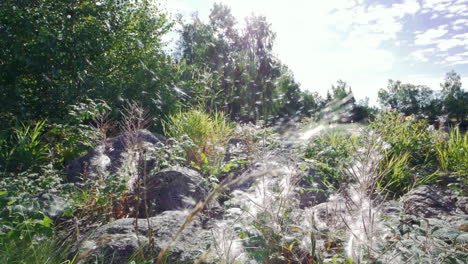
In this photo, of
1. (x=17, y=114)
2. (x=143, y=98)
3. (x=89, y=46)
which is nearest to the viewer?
(x=17, y=114)

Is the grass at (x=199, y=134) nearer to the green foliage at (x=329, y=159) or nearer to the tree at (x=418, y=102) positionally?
the green foliage at (x=329, y=159)

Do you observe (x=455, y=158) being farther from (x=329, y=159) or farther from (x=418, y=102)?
(x=418, y=102)

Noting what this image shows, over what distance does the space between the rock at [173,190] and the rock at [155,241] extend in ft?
2.08

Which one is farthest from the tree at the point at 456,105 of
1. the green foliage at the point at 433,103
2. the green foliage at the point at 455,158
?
the green foliage at the point at 455,158

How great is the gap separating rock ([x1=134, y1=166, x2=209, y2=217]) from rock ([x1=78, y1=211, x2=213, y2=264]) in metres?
0.63

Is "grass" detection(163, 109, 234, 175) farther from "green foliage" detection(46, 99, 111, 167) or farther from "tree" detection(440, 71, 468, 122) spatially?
"tree" detection(440, 71, 468, 122)

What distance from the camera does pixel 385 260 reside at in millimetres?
1377

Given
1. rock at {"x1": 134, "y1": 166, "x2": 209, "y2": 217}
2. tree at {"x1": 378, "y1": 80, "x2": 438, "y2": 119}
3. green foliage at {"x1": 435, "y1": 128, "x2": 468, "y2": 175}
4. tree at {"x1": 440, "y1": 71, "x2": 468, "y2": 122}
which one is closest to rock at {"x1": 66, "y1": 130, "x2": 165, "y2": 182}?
rock at {"x1": 134, "y1": 166, "x2": 209, "y2": 217}

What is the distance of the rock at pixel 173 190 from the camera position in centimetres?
329

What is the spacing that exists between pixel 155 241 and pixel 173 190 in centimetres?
116

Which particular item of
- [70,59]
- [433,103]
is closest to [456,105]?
[433,103]

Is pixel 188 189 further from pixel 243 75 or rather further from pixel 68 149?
pixel 243 75

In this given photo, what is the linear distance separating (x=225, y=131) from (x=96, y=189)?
10.1 ft

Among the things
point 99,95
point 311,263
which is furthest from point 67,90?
point 311,263
